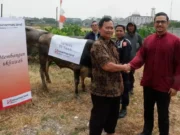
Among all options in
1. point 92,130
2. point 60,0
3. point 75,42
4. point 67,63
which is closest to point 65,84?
point 67,63

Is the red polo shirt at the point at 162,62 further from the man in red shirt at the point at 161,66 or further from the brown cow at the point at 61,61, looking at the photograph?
the brown cow at the point at 61,61

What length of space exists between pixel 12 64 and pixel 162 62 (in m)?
Answer: 2.80

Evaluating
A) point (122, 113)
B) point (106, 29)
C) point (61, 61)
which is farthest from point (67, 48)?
point (106, 29)

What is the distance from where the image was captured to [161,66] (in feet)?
11.7

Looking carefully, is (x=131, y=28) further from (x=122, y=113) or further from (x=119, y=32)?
(x=122, y=113)

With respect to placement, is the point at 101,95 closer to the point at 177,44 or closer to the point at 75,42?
the point at 177,44

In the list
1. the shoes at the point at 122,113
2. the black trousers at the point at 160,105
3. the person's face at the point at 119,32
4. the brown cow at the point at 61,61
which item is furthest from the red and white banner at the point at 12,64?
the black trousers at the point at 160,105

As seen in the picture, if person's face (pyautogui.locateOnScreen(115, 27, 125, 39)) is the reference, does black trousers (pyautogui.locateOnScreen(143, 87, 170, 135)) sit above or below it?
below

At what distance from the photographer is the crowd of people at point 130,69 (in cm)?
323

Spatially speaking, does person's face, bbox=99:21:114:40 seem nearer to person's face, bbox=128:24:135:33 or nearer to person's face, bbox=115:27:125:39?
person's face, bbox=115:27:125:39

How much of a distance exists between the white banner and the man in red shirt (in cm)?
199

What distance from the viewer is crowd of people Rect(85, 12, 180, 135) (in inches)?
127

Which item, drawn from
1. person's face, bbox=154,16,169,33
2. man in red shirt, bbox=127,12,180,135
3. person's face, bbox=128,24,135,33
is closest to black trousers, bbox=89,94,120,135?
man in red shirt, bbox=127,12,180,135

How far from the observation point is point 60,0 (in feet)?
47.7
